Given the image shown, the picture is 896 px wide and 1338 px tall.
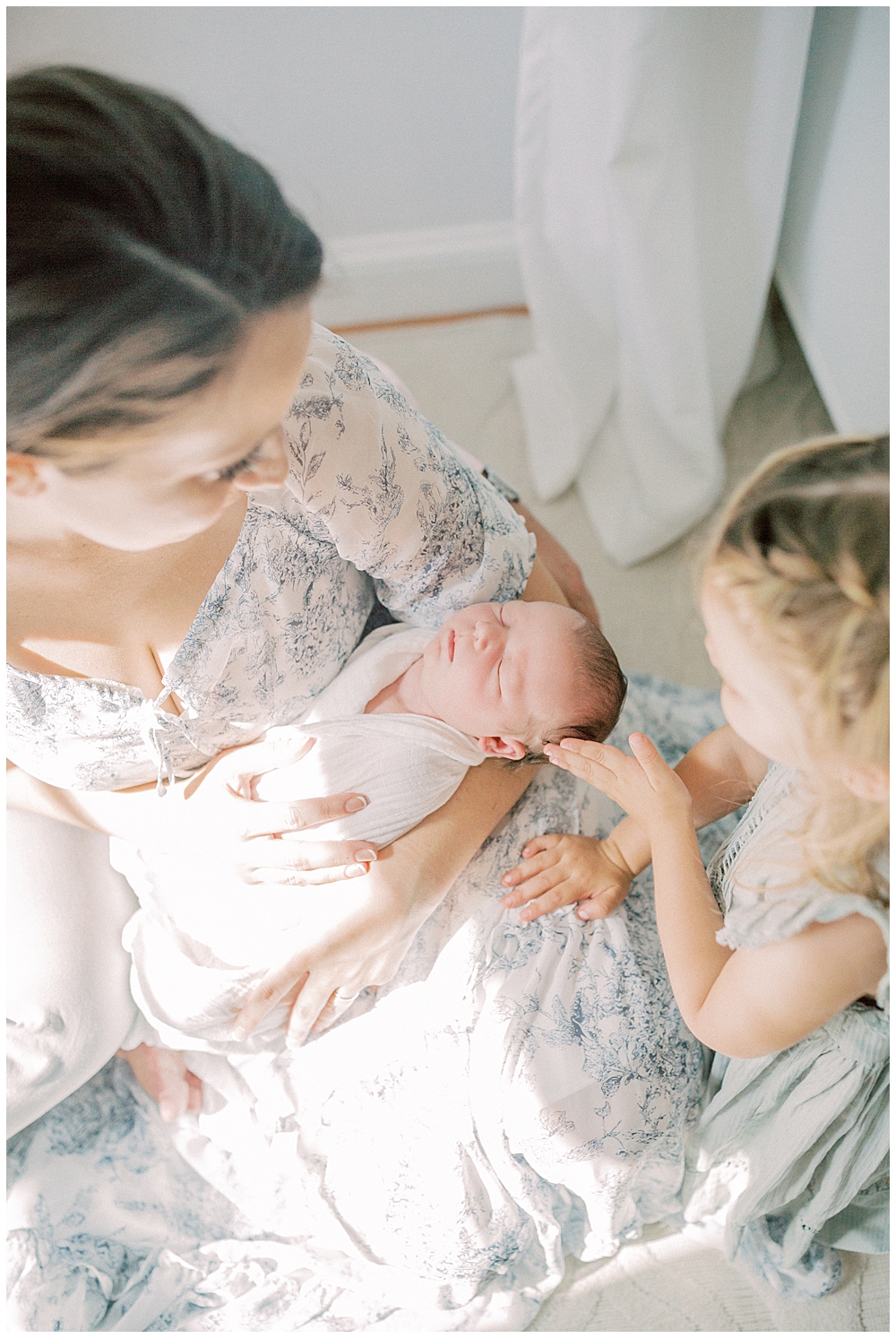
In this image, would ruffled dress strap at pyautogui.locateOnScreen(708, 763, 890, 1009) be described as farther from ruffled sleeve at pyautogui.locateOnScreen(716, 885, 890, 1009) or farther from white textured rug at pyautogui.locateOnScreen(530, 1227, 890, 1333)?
white textured rug at pyautogui.locateOnScreen(530, 1227, 890, 1333)

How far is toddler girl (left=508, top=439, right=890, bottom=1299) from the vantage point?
64 cm

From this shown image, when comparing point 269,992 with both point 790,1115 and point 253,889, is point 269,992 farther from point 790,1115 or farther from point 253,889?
point 790,1115

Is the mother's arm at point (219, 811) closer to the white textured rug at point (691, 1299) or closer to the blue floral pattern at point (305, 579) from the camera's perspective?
the blue floral pattern at point (305, 579)

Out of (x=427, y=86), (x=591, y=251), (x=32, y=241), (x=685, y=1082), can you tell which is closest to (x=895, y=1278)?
(x=685, y=1082)

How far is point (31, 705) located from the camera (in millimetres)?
941

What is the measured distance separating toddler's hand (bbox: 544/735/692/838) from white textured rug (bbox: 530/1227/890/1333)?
71 centimetres

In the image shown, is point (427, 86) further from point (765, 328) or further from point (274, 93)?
point (765, 328)

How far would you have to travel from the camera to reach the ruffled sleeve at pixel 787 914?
0.75 metres

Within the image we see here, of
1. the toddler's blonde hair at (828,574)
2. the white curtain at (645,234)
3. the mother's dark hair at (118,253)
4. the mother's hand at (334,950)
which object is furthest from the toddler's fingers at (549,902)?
the white curtain at (645,234)

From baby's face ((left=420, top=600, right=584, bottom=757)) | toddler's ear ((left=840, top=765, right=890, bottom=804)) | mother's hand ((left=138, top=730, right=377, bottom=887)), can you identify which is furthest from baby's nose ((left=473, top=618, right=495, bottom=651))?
toddler's ear ((left=840, top=765, right=890, bottom=804))

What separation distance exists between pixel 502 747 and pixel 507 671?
98mm

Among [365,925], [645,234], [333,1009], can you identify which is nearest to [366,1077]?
[333,1009]

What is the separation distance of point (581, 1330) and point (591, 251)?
66.6 inches

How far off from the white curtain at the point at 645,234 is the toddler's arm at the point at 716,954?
1.01 m
